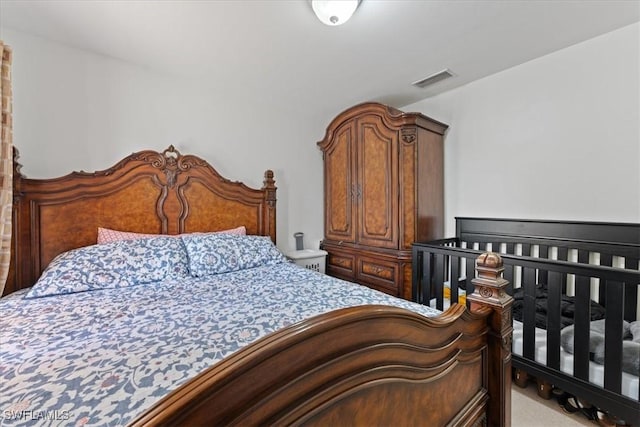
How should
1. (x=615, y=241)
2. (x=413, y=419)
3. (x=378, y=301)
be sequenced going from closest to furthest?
(x=413, y=419)
(x=378, y=301)
(x=615, y=241)

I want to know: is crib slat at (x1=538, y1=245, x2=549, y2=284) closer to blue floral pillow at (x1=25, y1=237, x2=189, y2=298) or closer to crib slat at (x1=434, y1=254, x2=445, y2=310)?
crib slat at (x1=434, y1=254, x2=445, y2=310)

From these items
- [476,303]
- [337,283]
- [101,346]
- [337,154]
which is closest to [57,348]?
[101,346]

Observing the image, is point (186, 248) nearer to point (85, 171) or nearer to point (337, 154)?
point (85, 171)

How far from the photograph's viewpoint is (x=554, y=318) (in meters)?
1.47

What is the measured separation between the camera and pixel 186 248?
80.1 inches

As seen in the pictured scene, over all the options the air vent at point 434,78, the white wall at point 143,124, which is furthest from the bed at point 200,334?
the air vent at point 434,78

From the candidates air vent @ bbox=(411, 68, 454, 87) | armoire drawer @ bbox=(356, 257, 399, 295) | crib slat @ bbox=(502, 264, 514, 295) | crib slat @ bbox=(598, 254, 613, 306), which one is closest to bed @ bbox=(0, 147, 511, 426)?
crib slat @ bbox=(502, 264, 514, 295)

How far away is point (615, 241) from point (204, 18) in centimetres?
302

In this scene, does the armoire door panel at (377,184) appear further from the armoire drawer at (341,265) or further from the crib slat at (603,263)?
the crib slat at (603,263)

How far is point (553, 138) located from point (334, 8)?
1.95 metres

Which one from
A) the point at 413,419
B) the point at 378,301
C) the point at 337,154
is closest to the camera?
the point at 413,419

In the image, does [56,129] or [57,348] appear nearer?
[57,348]

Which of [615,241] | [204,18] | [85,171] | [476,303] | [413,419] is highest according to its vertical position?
[204,18]

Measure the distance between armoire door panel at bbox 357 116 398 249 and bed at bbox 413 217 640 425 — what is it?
42 centimetres
